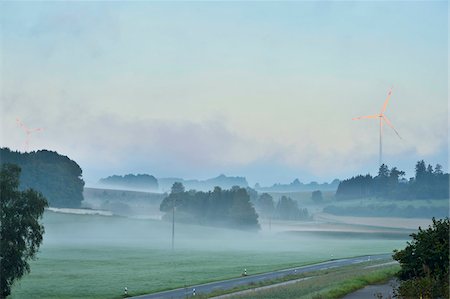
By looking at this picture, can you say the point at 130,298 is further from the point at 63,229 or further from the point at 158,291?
the point at 63,229

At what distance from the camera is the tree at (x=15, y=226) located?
55.2 m

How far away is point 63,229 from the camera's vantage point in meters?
200

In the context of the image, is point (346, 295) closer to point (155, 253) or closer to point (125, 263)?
point (125, 263)

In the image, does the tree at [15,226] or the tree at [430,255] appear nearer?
the tree at [430,255]

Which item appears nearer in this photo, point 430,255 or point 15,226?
point 430,255

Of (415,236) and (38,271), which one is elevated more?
(415,236)

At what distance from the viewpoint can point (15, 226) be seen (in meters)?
55.8

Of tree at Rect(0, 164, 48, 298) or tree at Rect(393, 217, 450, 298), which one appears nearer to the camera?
tree at Rect(393, 217, 450, 298)

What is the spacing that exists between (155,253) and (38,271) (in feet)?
157

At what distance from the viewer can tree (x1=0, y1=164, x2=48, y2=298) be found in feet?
181

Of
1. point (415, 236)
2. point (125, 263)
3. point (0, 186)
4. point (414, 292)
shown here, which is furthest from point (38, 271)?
point (414, 292)

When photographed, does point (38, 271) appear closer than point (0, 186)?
No

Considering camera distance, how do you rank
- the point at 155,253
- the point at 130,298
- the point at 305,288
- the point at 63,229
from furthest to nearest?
1. the point at 63,229
2. the point at 155,253
3. the point at 130,298
4. the point at 305,288

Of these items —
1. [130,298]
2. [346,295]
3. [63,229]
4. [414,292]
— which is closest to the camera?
[414,292]
